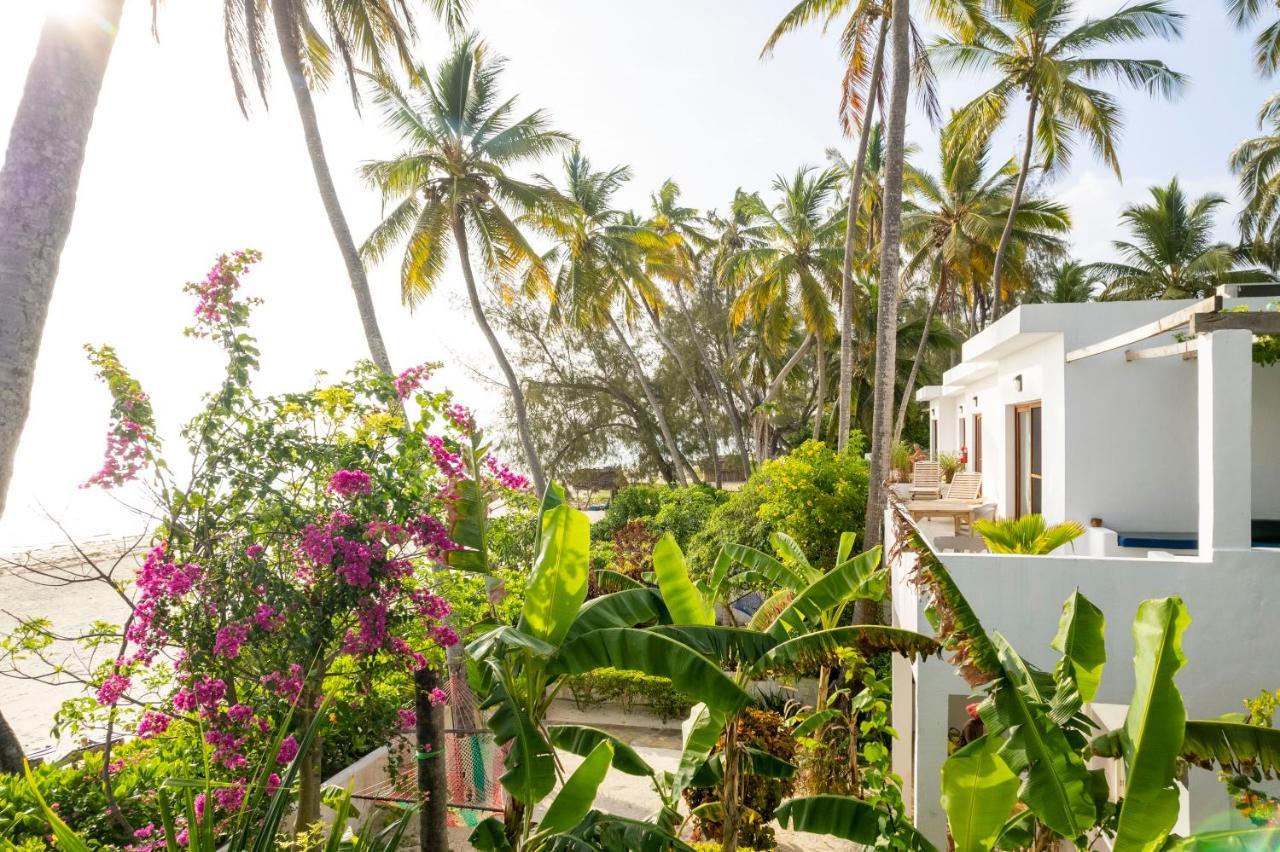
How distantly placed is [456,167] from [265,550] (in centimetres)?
1395

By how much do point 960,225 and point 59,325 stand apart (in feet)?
79.1

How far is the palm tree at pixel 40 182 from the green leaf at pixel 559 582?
2927mm

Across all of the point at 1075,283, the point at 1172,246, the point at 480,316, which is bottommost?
the point at 480,316

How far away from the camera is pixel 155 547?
4332 millimetres

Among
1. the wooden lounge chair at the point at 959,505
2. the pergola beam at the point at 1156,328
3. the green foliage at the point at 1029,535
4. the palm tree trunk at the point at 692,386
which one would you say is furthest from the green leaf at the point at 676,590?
the palm tree trunk at the point at 692,386

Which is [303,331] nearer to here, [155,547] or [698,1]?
[155,547]

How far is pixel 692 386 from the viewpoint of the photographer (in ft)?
95.1

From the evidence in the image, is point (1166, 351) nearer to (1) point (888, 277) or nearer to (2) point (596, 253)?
(1) point (888, 277)

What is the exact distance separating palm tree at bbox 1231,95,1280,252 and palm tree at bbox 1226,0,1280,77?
3566 millimetres

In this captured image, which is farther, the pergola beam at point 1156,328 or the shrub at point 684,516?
the shrub at point 684,516

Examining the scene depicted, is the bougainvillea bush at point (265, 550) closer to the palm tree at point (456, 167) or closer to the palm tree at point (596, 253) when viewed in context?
the palm tree at point (456, 167)

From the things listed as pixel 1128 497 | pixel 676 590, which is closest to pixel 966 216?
pixel 1128 497

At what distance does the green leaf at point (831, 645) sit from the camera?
489 centimetres

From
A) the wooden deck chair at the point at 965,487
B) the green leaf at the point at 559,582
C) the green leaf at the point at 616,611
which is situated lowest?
the green leaf at the point at 616,611
